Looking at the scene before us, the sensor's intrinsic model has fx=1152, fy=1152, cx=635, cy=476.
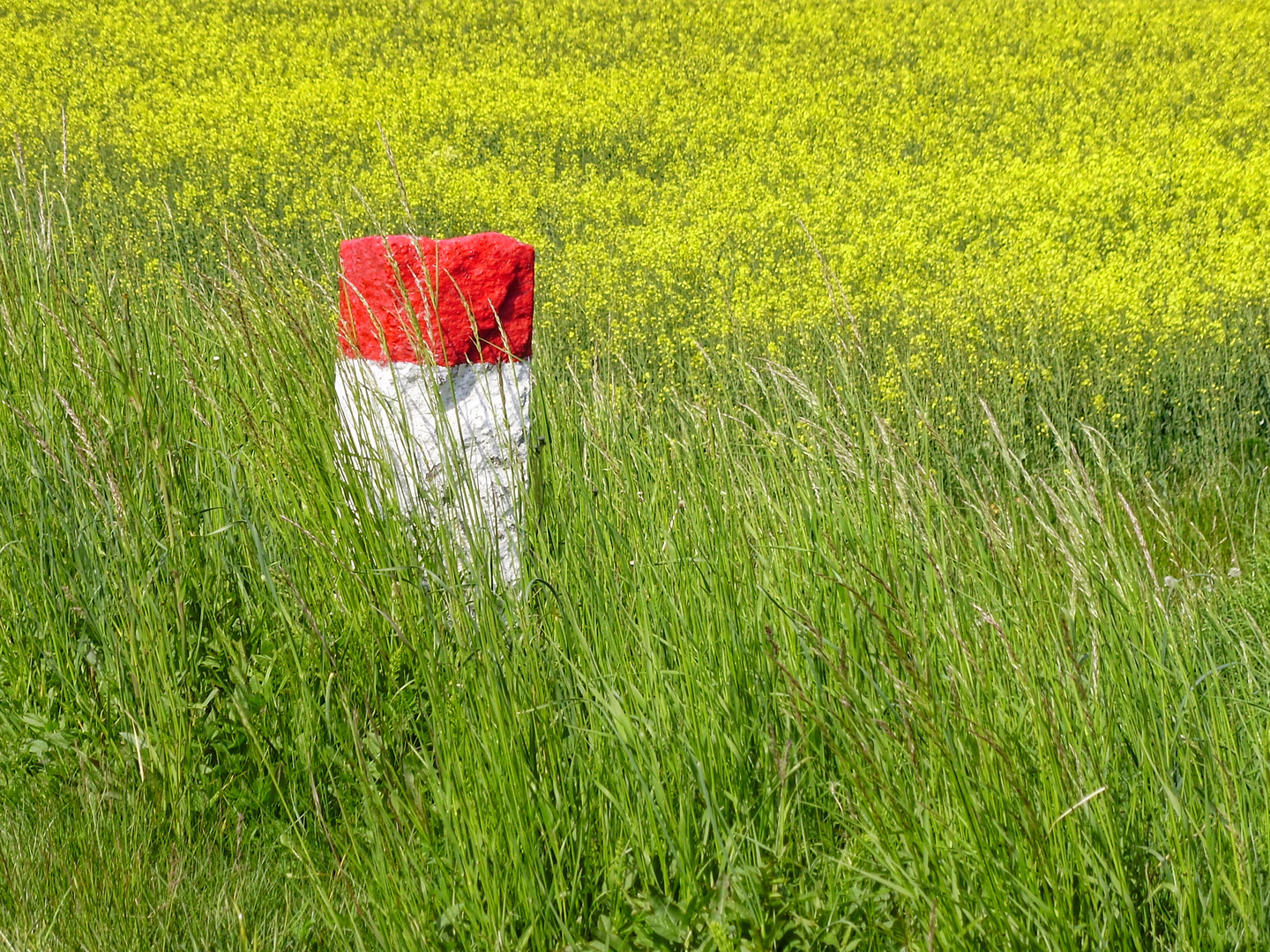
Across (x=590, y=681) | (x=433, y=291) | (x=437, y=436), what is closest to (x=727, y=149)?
(x=433, y=291)

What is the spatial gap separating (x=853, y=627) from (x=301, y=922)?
0.88 metres

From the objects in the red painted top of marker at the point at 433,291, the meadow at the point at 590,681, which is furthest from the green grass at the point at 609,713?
the red painted top of marker at the point at 433,291

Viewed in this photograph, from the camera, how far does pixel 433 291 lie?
2088 millimetres

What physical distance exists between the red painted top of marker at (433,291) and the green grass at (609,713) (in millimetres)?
175

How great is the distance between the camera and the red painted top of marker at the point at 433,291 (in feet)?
7.09

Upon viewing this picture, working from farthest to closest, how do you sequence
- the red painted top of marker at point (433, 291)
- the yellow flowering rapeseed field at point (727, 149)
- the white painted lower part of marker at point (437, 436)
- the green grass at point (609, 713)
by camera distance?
the yellow flowering rapeseed field at point (727, 149), the red painted top of marker at point (433, 291), the white painted lower part of marker at point (437, 436), the green grass at point (609, 713)

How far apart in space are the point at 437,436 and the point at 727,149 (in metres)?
7.35

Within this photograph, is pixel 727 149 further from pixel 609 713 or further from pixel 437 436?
pixel 609 713

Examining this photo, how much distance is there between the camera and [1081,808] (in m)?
1.35

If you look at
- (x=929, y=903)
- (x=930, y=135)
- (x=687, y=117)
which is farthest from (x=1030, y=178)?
(x=929, y=903)

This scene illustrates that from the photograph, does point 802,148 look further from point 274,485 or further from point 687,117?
point 274,485

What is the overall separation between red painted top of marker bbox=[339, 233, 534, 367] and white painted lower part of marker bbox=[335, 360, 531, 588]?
0.04 m

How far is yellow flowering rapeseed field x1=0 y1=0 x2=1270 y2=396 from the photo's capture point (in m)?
5.43

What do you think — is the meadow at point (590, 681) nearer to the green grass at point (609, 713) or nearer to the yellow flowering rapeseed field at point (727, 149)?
the green grass at point (609, 713)
